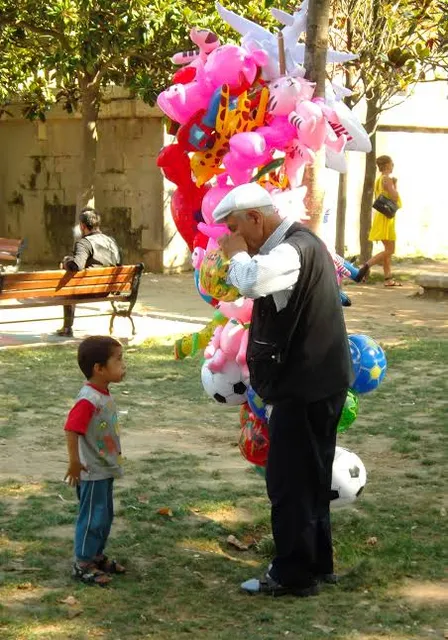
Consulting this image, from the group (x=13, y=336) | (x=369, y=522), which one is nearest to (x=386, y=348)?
(x=13, y=336)

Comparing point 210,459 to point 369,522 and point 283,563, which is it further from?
point 283,563

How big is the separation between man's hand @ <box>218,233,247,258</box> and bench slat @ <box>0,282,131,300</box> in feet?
19.0

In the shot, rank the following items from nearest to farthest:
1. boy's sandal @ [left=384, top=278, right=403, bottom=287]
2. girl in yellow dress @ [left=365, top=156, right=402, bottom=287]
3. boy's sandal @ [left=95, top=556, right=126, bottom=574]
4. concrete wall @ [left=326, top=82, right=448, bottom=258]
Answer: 1. boy's sandal @ [left=95, top=556, right=126, bottom=574]
2. girl in yellow dress @ [left=365, top=156, right=402, bottom=287]
3. boy's sandal @ [left=384, top=278, right=403, bottom=287]
4. concrete wall @ [left=326, top=82, right=448, bottom=258]

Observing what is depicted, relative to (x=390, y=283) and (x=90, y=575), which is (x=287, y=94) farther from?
(x=390, y=283)

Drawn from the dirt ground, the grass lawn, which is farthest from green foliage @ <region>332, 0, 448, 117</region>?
the grass lawn

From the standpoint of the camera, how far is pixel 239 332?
520cm

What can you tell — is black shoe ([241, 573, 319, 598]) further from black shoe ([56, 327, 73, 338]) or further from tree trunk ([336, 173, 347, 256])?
tree trunk ([336, 173, 347, 256])

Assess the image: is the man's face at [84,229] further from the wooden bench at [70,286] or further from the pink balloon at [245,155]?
the pink balloon at [245,155]

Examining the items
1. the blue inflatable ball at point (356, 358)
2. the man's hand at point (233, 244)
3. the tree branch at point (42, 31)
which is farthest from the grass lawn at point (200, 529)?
the tree branch at point (42, 31)

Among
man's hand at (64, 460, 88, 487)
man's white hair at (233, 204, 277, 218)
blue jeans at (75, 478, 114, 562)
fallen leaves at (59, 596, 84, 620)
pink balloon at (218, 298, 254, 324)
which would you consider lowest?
fallen leaves at (59, 596, 84, 620)

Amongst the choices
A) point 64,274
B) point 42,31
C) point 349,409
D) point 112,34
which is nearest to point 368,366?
point 349,409

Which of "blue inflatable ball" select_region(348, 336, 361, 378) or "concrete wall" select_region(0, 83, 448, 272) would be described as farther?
"concrete wall" select_region(0, 83, 448, 272)

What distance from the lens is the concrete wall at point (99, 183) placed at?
1753 centimetres

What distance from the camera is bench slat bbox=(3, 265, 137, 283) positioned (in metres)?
10.2
